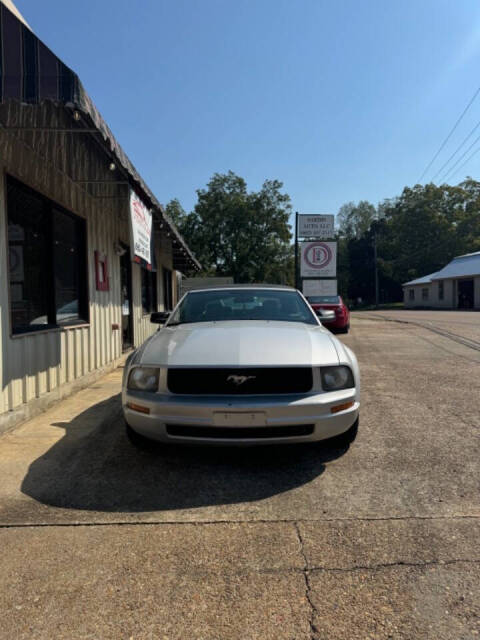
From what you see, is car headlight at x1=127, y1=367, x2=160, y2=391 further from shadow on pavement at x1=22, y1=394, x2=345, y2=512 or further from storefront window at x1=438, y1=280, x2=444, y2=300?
storefront window at x1=438, y1=280, x2=444, y2=300

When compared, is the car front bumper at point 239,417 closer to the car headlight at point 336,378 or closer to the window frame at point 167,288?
the car headlight at point 336,378

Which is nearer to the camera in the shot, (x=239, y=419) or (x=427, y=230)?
(x=239, y=419)

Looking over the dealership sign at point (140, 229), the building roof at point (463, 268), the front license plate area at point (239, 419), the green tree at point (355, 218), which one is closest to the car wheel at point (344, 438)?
the front license plate area at point (239, 419)

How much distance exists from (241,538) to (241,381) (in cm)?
100

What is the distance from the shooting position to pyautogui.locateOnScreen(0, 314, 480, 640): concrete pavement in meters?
1.78

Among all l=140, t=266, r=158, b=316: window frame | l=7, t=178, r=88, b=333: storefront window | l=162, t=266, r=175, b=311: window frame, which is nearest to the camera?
l=7, t=178, r=88, b=333: storefront window

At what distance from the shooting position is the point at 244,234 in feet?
140

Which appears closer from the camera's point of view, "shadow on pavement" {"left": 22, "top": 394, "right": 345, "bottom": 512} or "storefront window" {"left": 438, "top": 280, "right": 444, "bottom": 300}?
"shadow on pavement" {"left": 22, "top": 394, "right": 345, "bottom": 512}

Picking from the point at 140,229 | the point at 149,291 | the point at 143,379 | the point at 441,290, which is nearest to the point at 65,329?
the point at 140,229

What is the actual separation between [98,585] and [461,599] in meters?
1.62

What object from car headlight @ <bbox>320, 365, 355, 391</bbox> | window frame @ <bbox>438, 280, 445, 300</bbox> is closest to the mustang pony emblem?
car headlight @ <bbox>320, 365, 355, 391</bbox>

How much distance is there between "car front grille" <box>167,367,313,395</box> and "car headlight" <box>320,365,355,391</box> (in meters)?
0.11

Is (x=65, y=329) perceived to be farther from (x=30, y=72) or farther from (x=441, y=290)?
(x=441, y=290)

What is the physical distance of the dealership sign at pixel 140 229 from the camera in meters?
6.39
